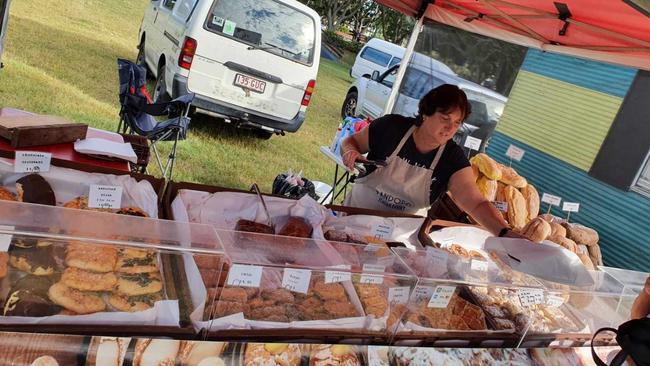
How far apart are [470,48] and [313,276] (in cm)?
562

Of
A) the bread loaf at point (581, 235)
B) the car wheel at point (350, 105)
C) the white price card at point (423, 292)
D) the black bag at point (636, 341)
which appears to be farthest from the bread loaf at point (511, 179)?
the car wheel at point (350, 105)

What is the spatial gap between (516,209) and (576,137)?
188 inches

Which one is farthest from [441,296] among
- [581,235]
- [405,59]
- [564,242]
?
[405,59]

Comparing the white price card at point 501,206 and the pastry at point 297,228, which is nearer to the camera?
the pastry at point 297,228

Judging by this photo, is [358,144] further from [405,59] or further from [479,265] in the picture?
[405,59]

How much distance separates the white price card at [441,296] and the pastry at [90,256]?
1.13m

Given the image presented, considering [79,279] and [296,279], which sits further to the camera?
[296,279]

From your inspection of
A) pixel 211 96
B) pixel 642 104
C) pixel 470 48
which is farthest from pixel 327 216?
pixel 642 104

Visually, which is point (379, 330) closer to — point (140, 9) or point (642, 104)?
point (642, 104)

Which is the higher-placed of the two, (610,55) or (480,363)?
(610,55)

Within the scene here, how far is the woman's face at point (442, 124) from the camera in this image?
2.72m

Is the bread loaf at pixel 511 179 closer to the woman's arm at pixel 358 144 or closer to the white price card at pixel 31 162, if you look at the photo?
the woman's arm at pixel 358 144

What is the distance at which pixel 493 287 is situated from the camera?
1931 mm

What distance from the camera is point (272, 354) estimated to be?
4.88ft
